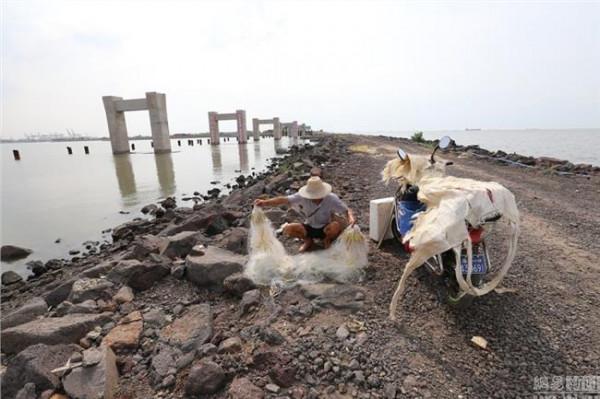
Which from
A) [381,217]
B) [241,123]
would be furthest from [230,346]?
[241,123]

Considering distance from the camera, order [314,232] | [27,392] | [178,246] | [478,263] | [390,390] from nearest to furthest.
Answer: [390,390] → [27,392] → [478,263] → [314,232] → [178,246]

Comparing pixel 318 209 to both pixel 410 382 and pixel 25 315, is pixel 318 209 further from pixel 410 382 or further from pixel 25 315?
pixel 25 315

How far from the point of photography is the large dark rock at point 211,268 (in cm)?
407

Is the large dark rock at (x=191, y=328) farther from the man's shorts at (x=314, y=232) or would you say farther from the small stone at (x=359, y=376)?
the man's shorts at (x=314, y=232)

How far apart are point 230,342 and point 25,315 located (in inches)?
122

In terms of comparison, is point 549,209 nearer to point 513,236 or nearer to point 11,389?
point 513,236

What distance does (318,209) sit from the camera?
4379mm

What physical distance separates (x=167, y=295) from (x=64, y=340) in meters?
1.13

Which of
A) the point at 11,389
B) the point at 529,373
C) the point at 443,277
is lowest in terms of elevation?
the point at 11,389

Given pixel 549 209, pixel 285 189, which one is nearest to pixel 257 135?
pixel 285 189

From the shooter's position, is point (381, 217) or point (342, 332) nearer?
point (342, 332)

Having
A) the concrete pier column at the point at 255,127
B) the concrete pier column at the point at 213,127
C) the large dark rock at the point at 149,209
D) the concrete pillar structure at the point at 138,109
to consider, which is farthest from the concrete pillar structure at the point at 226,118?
the large dark rock at the point at 149,209

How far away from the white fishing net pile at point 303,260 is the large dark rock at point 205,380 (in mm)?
1391

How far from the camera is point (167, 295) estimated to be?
405 cm
